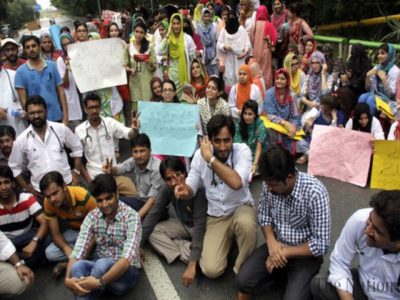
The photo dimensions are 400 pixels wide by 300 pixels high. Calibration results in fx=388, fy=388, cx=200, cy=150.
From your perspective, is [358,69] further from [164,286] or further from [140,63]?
[164,286]

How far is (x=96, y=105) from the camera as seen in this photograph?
14.5 ft

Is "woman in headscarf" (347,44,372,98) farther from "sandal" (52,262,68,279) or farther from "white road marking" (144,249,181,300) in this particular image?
"sandal" (52,262,68,279)

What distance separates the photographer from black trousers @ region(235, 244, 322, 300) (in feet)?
9.29

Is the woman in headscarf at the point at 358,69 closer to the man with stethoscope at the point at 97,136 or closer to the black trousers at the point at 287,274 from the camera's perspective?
the man with stethoscope at the point at 97,136

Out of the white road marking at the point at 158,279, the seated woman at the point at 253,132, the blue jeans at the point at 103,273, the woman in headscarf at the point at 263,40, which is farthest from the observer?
the woman in headscarf at the point at 263,40

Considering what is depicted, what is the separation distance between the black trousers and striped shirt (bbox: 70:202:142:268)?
2.94ft

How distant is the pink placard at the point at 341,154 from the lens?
483cm

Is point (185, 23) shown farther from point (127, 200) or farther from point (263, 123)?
point (127, 200)

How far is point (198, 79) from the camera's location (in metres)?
5.99

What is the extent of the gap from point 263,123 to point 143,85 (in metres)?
2.05

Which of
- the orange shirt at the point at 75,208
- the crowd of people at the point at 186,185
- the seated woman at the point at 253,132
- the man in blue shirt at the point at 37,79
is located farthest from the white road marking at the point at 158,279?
the man in blue shirt at the point at 37,79

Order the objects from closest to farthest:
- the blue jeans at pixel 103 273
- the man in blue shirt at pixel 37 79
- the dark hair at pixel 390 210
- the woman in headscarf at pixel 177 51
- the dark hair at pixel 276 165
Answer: the dark hair at pixel 390 210 → the dark hair at pixel 276 165 → the blue jeans at pixel 103 273 → the man in blue shirt at pixel 37 79 → the woman in headscarf at pixel 177 51

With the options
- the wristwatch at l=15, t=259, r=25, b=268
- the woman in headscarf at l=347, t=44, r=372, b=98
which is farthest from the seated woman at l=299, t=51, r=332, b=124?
the wristwatch at l=15, t=259, r=25, b=268

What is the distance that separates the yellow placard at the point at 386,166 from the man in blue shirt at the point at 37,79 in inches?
156
